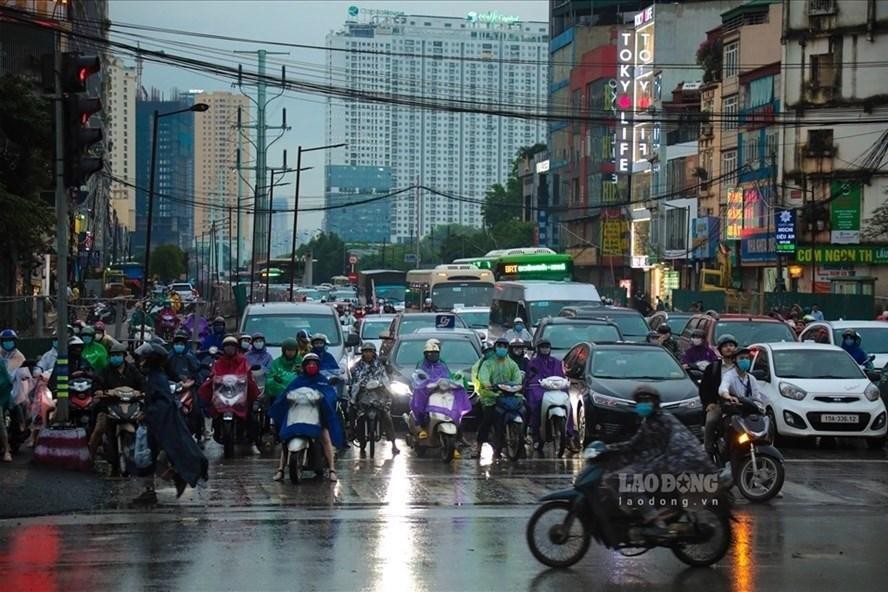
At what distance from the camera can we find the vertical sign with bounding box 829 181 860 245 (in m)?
57.9

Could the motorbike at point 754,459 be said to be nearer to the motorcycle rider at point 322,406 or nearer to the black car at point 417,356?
the motorcycle rider at point 322,406

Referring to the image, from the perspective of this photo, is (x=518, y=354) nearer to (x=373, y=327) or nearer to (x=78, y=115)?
(x=78, y=115)

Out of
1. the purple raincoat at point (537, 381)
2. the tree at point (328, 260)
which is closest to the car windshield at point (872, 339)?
the purple raincoat at point (537, 381)

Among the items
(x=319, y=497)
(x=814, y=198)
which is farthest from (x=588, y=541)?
(x=814, y=198)

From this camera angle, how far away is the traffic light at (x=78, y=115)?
1552 cm

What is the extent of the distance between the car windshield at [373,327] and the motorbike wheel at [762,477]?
690 inches

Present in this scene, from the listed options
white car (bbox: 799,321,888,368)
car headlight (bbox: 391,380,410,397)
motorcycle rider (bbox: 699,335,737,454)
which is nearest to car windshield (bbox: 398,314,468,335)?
car headlight (bbox: 391,380,410,397)

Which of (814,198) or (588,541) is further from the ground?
(814,198)

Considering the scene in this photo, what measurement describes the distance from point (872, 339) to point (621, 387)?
8.10m

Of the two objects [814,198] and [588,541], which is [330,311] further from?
[814,198]

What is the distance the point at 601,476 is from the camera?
35.1ft

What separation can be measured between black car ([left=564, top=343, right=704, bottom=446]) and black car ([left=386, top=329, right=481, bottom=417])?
2.67 meters

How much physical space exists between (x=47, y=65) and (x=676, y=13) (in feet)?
247

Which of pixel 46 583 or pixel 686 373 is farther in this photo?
pixel 686 373
